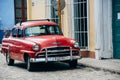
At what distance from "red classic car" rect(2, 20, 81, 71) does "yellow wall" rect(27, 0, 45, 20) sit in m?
5.30

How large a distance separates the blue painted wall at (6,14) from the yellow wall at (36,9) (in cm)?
943

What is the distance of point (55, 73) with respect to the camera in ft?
47.4

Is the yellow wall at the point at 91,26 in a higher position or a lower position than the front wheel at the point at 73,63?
higher

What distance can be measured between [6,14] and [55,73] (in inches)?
765

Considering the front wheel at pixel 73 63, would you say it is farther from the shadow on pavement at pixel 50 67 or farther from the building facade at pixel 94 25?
the building facade at pixel 94 25

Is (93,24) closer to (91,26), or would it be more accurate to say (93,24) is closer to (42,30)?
(91,26)

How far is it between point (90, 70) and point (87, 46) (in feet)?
13.4

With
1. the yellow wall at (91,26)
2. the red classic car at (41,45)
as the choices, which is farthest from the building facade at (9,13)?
the red classic car at (41,45)

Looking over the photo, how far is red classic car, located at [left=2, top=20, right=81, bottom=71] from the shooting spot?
14.7m

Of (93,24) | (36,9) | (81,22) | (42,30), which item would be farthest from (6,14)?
(42,30)

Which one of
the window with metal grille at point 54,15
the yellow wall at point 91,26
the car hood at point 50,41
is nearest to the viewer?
the car hood at point 50,41

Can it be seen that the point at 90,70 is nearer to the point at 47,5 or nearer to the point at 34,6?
the point at 47,5

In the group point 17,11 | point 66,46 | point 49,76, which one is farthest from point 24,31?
point 17,11

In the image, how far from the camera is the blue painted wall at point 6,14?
1298 inches
